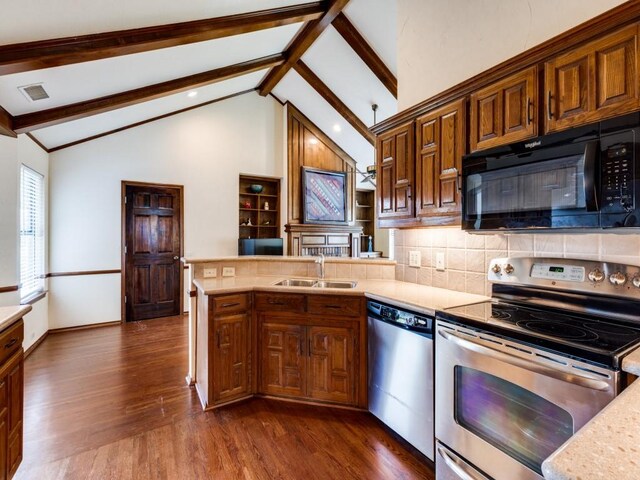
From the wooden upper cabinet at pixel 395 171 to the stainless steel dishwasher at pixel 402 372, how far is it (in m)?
0.77

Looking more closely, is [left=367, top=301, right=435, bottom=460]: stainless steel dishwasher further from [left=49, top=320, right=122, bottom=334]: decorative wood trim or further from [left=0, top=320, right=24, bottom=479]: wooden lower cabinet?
[left=49, top=320, right=122, bottom=334]: decorative wood trim

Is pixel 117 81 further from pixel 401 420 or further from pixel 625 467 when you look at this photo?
pixel 625 467

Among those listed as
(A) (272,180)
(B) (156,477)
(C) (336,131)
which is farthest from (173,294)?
(C) (336,131)

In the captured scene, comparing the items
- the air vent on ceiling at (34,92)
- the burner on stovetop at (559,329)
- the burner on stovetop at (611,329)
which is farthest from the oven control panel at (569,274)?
the air vent on ceiling at (34,92)

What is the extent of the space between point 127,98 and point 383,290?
3581 millimetres

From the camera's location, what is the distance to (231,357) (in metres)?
2.40

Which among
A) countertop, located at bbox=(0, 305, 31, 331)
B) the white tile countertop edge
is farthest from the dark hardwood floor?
the white tile countertop edge

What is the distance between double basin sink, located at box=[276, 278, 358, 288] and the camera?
2686 millimetres

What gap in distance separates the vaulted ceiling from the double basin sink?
7.55 feet

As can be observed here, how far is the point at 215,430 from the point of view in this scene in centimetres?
214

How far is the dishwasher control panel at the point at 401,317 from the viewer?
69.6 inches

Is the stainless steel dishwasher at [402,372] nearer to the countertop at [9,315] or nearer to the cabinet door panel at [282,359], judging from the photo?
the cabinet door panel at [282,359]

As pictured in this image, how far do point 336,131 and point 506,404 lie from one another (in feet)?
18.7

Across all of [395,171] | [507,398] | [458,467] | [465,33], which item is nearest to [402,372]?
[458,467]
